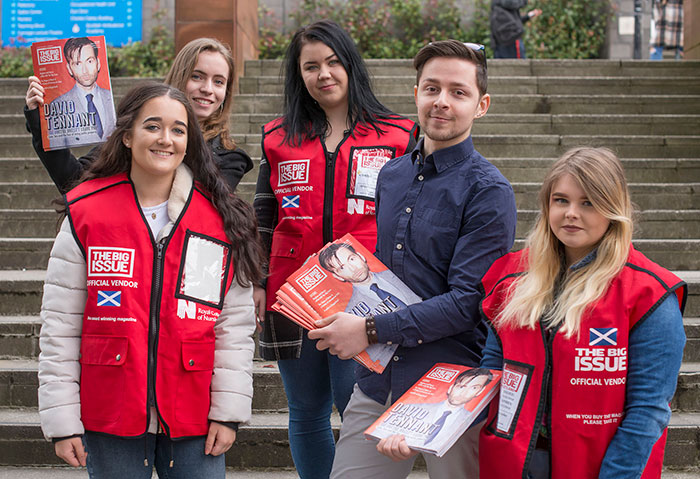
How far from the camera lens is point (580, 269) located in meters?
2.04

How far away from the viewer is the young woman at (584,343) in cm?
188

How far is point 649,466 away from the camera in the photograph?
1918mm

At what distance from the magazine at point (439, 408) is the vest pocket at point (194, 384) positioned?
1.77 feet

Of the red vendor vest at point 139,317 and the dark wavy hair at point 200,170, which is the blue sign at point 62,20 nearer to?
the dark wavy hair at point 200,170

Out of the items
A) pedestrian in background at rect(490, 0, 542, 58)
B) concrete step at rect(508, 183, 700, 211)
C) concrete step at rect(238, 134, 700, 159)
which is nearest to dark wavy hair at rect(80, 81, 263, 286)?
concrete step at rect(508, 183, 700, 211)

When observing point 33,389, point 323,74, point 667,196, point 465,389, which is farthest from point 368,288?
point 667,196

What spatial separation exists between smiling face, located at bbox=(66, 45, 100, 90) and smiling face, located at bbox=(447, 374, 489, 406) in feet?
5.36

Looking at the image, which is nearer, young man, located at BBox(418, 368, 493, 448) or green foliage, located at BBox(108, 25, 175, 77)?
young man, located at BBox(418, 368, 493, 448)

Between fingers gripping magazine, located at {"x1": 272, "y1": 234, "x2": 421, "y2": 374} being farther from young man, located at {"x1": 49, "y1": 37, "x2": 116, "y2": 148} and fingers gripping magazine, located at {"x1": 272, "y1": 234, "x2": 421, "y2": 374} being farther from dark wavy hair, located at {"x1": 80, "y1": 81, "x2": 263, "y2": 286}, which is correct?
young man, located at {"x1": 49, "y1": 37, "x2": 116, "y2": 148}

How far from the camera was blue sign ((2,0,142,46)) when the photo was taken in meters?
12.3

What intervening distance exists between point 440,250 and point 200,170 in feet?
2.80

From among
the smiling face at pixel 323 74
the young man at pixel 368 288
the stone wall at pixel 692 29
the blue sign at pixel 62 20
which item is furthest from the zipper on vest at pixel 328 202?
the blue sign at pixel 62 20

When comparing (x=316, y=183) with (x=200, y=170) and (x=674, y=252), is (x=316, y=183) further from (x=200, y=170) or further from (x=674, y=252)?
(x=674, y=252)

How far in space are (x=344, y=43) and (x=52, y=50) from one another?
1.07 meters
